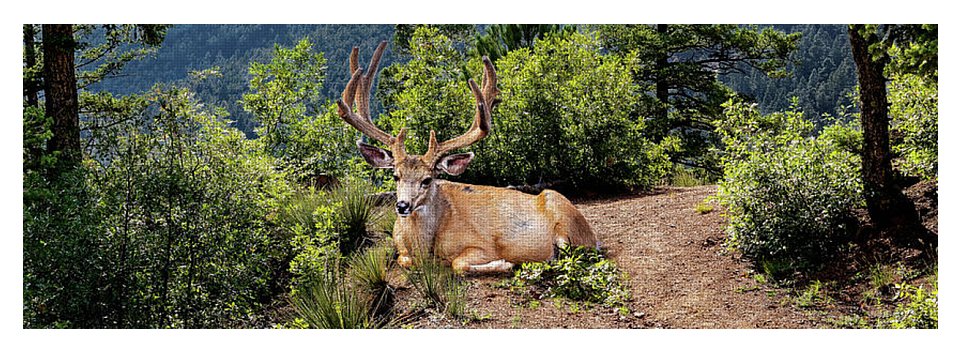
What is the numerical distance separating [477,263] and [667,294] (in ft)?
3.79

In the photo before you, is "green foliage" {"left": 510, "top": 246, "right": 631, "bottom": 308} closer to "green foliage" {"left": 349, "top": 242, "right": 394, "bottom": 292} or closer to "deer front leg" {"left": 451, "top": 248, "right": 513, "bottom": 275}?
"deer front leg" {"left": 451, "top": 248, "right": 513, "bottom": 275}

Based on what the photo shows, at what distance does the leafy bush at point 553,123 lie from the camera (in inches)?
298

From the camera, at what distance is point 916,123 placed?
5539 mm

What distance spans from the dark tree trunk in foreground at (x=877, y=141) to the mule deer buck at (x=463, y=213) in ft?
5.97

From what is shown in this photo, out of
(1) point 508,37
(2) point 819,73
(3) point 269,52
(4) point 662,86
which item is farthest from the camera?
(1) point 508,37

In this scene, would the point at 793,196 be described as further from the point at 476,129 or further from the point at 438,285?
the point at 438,285

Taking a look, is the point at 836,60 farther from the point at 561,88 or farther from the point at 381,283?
the point at 381,283

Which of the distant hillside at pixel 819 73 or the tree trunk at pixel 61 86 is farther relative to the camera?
the distant hillside at pixel 819 73

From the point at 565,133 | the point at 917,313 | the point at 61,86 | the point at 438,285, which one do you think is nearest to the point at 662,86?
the point at 565,133

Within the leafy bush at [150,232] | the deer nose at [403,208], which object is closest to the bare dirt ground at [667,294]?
the deer nose at [403,208]

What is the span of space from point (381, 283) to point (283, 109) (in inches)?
119

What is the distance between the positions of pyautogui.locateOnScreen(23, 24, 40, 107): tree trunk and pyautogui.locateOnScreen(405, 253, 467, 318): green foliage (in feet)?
8.78

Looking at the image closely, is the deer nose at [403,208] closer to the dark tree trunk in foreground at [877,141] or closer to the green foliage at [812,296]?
the green foliage at [812,296]
